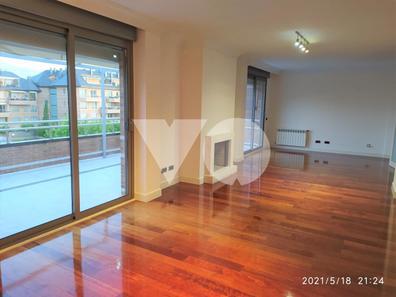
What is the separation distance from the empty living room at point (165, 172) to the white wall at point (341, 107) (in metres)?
2.49

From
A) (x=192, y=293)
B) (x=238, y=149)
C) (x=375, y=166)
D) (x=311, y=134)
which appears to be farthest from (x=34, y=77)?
(x=311, y=134)

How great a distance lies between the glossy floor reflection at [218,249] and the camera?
2221mm

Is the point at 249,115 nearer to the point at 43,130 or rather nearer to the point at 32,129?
the point at 43,130

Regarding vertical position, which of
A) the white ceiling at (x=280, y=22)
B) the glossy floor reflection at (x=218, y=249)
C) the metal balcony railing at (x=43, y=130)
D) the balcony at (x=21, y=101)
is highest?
the white ceiling at (x=280, y=22)

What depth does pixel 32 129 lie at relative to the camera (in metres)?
2.93

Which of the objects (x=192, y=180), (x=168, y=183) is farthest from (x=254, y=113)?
(x=168, y=183)

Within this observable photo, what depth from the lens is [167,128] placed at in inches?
185

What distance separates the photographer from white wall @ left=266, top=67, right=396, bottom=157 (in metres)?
7.84

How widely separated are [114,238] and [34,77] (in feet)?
5.89

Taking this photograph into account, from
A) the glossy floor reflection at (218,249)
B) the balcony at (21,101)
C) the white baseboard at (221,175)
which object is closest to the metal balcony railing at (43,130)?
the balcony at (21,101)

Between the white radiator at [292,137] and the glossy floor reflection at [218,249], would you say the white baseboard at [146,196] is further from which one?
the white radiator at [292,137]

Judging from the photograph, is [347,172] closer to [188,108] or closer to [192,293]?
[188,108]

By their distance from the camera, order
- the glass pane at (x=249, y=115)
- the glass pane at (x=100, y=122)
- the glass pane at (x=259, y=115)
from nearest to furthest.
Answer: the glass pane at (x=100, y=122), the glass pane at (x=249, y=115), the glass pane at (x=259, y=115)

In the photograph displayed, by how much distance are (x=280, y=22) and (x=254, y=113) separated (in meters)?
4.57
